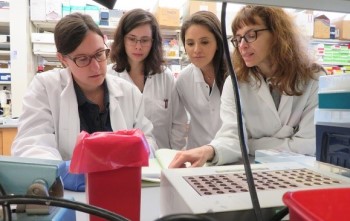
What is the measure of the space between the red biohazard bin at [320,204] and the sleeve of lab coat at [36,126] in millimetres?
845

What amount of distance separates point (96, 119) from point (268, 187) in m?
0.93

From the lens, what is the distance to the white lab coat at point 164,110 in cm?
186

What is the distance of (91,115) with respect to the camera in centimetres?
127

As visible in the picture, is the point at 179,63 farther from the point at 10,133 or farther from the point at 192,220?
the point at 192,220

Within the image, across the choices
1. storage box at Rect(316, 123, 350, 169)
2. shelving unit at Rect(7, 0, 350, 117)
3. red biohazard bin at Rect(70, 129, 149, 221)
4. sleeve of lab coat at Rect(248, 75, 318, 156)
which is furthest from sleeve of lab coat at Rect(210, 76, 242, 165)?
shelving unit at Rect(7, 0, 350, 117)

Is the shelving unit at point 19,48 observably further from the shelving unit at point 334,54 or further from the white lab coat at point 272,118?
the shelving unit at point 334,54

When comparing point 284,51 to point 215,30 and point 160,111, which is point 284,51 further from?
Answer: point 160,111

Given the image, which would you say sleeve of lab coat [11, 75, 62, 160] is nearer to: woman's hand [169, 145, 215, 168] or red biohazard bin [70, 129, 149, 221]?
woman's hand [169, 145, 215, 168]

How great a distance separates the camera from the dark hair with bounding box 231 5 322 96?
1168mm

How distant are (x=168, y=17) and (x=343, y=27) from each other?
2.45 m

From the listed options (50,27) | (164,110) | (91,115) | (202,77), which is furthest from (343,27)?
(91,115)

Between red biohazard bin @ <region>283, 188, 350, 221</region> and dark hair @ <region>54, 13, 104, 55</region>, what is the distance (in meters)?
1.04

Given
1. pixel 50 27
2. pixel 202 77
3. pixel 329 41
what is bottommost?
pixel 202 77

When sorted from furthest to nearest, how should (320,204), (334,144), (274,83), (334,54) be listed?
(334,54)
(274,83)
(334,144)
(320,204)
